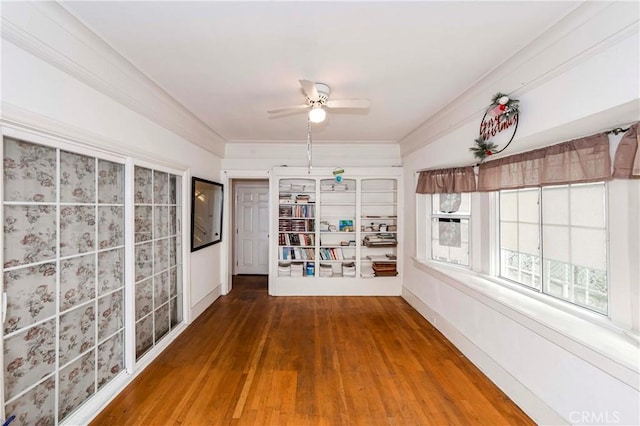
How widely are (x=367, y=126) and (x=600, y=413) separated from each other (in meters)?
3.25

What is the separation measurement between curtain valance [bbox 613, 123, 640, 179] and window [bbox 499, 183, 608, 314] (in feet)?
0.90

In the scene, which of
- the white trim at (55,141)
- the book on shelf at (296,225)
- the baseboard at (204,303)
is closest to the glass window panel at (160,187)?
the white trim at (55,141)

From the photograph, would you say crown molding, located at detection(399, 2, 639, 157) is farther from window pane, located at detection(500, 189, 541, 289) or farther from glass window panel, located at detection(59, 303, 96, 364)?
glass window panel, located at detection(59, 303, 96, 364)

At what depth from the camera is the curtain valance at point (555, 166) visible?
1.70m

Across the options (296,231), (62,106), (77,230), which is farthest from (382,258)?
(62,106)

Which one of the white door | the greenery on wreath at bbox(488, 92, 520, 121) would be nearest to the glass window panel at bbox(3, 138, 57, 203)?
the greenery on wreath at bbox(488, 92, 520, 121)

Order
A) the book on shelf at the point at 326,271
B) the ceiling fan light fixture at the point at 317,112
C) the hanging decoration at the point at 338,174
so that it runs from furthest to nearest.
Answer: the book on shelf at the point at 326,271 < the hanging decoration at the point at 338,174 < the ceiling fan light fixture at the point at 317,112

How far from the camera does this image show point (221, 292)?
4.54 metres

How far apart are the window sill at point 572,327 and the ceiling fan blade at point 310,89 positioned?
2.25 m

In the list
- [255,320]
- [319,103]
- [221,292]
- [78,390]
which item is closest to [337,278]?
[255,320]

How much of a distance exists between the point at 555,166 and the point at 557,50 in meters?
0.78

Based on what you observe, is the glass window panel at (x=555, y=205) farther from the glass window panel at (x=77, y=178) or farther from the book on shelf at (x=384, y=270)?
the glass window panel at (x=77, y=178)

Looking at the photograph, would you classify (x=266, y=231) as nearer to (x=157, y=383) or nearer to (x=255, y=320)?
(x=255, y=320)

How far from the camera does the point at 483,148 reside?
7.77 ft
